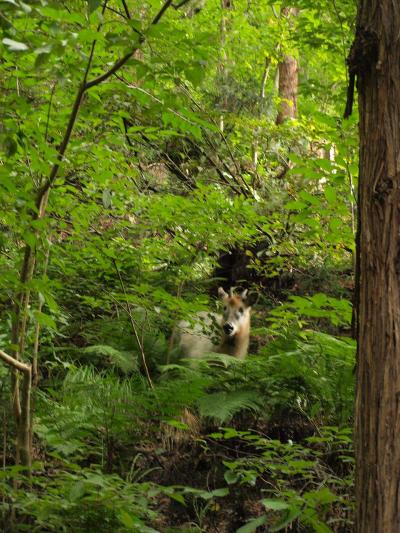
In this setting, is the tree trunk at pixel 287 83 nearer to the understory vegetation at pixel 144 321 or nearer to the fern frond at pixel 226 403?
the understory vegetation at pixel 144 321

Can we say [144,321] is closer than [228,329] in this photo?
Yes

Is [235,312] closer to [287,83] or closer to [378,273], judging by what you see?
[378,273]

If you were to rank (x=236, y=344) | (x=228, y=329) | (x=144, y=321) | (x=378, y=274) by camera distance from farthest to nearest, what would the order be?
1. (x=236, y=344)
2. (x=228, y=329)
3. (x=144, y=321)
4. (x=378, y=274)

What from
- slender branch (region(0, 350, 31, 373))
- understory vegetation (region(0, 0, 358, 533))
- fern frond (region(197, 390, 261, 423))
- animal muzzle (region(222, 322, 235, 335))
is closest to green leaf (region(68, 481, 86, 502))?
understory vegetation (region(0, 0, 358, 533))

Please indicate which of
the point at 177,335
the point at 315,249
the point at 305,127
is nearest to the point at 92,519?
the point at 177,335

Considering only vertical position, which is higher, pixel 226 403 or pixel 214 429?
pixel 226 403

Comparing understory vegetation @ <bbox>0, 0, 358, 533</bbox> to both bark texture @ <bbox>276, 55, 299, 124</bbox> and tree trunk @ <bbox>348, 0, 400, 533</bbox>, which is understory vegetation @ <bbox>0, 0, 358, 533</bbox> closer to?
tree trunk @ <bbox>348, 0, 400, 533</bbox>

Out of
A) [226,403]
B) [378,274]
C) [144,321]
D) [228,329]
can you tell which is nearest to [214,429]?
[226,403]

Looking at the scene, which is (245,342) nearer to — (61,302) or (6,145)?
(61,302)

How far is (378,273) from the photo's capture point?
2750mm

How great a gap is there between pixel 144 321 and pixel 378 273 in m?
4.09

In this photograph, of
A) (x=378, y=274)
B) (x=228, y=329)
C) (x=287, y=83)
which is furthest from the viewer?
(x=287, y=83)

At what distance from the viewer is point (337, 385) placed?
525 centimetres

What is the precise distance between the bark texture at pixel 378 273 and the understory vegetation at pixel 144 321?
1.95 feet
